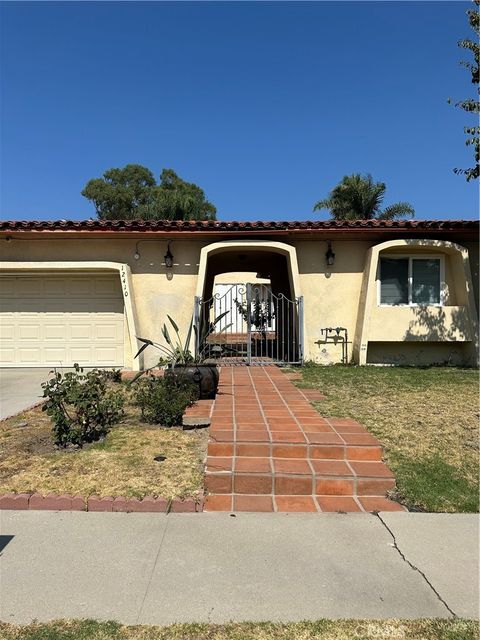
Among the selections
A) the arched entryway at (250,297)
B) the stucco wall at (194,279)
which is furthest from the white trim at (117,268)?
the arched entryway at (250,297)

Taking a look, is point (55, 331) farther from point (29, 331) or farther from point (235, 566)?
point (235, 566)

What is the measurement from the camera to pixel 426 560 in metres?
3.03

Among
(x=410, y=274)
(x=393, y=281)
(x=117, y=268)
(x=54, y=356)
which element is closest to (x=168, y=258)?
(x=117, y=268)

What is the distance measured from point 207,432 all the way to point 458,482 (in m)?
2.61

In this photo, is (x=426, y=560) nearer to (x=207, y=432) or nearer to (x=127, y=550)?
(x=127, y=550)

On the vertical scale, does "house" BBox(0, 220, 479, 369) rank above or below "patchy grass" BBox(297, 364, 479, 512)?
above

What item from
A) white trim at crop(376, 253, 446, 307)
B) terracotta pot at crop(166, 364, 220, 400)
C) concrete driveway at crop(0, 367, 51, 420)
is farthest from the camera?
white trim at crop(376, 253, 446, 307)

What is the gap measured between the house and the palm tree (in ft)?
48.2

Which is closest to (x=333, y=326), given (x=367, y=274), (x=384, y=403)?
(x=367, y=274)

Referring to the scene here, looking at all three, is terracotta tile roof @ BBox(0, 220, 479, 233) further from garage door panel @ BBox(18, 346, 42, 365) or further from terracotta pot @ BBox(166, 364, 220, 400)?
terracotta pot @ BBox(166, 364, 220, 400)

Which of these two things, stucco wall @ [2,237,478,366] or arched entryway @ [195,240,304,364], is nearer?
arched entryway @ [195,240,304,364]

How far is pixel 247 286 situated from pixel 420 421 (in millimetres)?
5721

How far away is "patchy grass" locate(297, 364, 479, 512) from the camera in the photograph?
13.3 feet

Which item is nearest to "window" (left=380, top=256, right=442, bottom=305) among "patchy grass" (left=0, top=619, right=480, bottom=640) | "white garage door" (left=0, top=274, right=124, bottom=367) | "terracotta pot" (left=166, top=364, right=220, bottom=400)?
"terracotta pot" (left=166, top=364, right=220, bottom=400)
